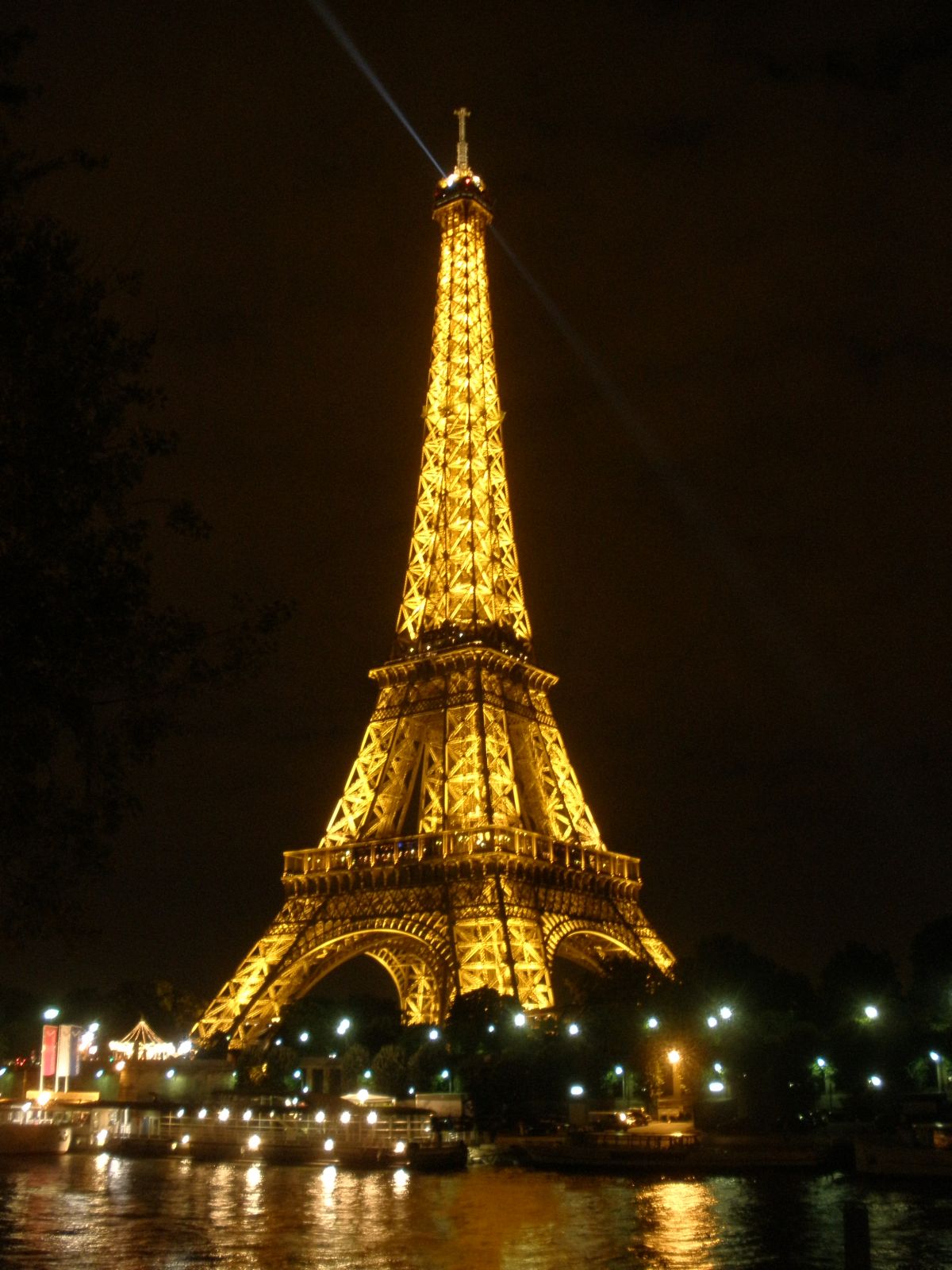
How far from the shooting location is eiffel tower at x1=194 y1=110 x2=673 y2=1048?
5625 centimetres

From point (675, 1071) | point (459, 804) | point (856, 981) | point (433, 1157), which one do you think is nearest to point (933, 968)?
point (856, 981)

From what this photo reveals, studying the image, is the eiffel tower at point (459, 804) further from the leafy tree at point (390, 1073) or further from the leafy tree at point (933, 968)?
the leafy tree at point (933, 968)

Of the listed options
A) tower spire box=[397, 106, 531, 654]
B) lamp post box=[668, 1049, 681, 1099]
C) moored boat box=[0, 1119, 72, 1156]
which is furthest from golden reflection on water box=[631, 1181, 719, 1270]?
tower spire box=[397, 106, 531, 654]

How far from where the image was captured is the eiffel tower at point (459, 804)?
56.2 meters

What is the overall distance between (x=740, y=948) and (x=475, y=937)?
74.4 ft

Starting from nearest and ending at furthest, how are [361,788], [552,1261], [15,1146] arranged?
[552,1261] → [15,1146] → [361,788]

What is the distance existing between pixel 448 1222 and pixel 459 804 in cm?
3361

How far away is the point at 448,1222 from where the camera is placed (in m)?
26.9

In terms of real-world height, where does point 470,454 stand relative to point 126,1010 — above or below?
above

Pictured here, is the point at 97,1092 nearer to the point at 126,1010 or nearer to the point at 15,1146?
the point at 15,1146

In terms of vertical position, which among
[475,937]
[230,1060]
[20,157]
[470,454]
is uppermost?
[470,454]

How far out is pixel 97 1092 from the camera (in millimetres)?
67625

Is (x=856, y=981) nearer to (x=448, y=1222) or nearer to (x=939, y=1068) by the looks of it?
(x=939, y=1068)

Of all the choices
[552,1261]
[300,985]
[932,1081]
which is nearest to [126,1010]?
[300,985]
